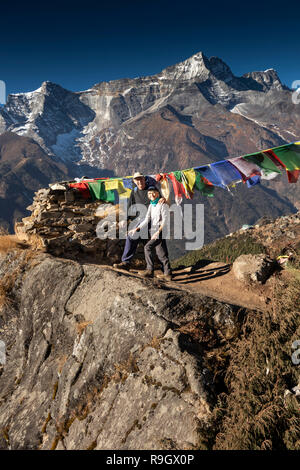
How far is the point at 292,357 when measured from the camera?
467 centimetres

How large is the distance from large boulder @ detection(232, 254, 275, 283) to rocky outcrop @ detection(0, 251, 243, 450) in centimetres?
264

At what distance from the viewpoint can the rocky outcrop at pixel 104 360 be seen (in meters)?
4.73

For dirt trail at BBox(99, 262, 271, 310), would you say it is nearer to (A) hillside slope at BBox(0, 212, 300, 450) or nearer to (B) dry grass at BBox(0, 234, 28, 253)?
(A) hillside slope at BBox(0, 212, 300, 450)

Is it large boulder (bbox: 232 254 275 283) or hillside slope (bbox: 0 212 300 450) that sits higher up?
large boulder (bbox: 232 254 275 283)

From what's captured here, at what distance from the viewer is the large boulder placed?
884 cm

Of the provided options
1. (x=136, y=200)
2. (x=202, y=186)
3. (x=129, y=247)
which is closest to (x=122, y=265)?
(x=129, y=247)

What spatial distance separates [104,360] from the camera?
614 centimetres

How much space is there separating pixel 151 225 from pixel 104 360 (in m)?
4.75

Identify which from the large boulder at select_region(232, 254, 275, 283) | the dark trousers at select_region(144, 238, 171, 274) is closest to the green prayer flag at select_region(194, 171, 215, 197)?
the dark trousers at select_region(144, 238, 171, 274)

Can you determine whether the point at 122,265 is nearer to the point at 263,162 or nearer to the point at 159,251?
the point at 159,251

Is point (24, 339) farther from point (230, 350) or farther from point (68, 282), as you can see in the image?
point (230, 350)

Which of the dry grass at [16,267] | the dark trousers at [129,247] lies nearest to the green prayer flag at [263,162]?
the dark trousers at [129,247]

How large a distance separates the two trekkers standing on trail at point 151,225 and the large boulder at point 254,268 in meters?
2.45

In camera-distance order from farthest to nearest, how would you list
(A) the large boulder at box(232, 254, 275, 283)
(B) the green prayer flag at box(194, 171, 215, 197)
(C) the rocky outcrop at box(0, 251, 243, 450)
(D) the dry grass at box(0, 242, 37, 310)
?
(B) the green prayer flag at box(194, 171, 215, 197) → (D) the dry grass at box(0, 242, 37, 310) → (A) the large boulder at box(232, 254, 275, 283) → (C) the rocky outcrop at box(0, 251, 243, 450)
